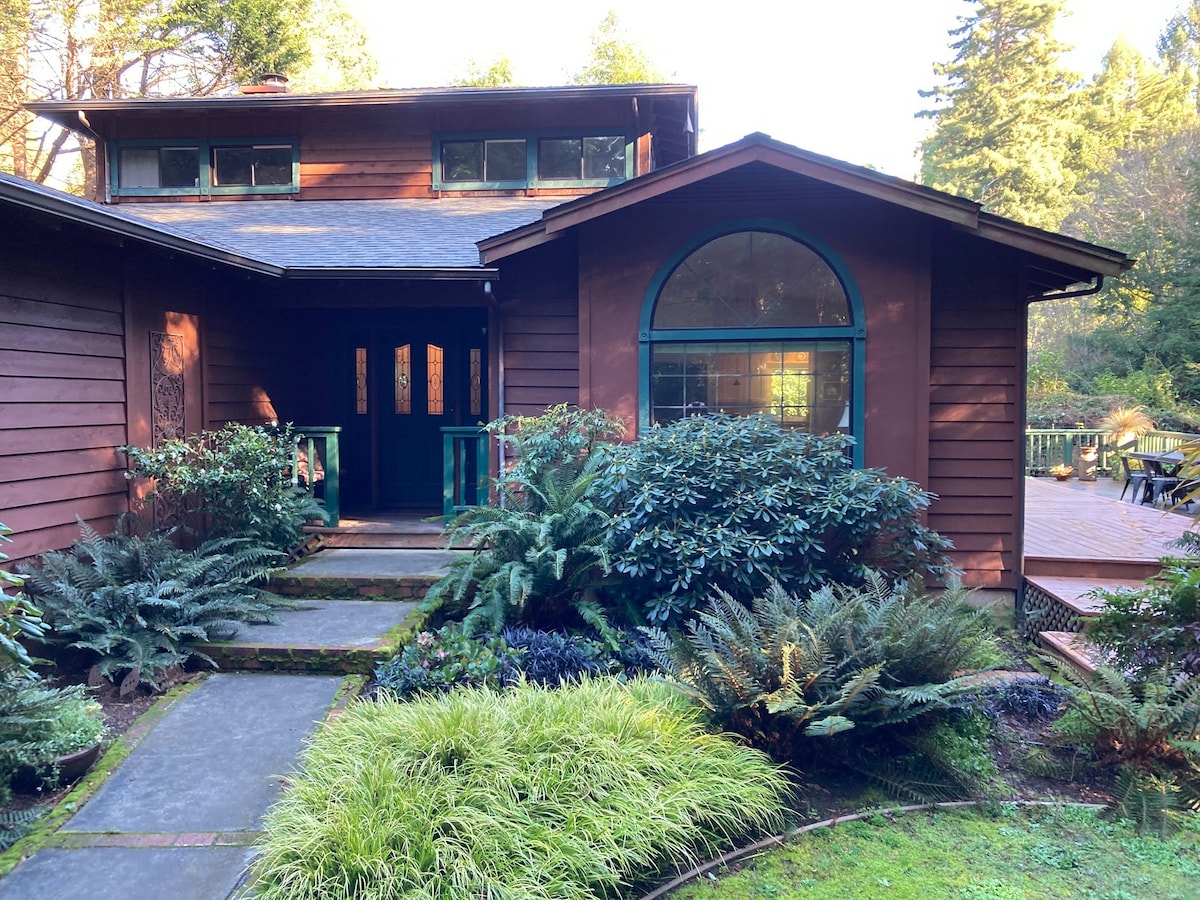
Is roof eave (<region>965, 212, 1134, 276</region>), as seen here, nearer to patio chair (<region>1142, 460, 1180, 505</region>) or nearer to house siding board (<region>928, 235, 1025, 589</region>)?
house siding board (<region>928, 235, 1025, 589</region>)

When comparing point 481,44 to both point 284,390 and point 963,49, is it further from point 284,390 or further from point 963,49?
point 284,390

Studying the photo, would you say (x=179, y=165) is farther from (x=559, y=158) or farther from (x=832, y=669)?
(x=832, y=669)

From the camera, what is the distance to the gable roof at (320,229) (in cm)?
497

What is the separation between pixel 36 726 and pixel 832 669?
11.8 ft

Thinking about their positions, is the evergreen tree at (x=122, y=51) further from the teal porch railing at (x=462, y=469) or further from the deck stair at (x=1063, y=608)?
the deck stair at (x=1063, y=608)

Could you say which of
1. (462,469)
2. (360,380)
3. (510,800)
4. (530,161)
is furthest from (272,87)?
(510,800)

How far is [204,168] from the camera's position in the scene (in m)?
10.2

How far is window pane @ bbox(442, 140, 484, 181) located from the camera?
32.7ft

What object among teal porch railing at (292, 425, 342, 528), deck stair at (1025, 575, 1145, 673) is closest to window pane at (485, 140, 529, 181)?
teal porch railing at (292, 425, 342, 528)

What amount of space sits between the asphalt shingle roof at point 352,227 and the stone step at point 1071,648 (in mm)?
5376

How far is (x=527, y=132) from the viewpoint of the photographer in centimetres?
976

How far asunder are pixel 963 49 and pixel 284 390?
33.4 metres

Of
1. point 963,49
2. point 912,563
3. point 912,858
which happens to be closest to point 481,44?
point 963,49

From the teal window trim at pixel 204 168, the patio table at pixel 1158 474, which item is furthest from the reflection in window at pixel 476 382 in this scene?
the patio table at pixel 1158 474
